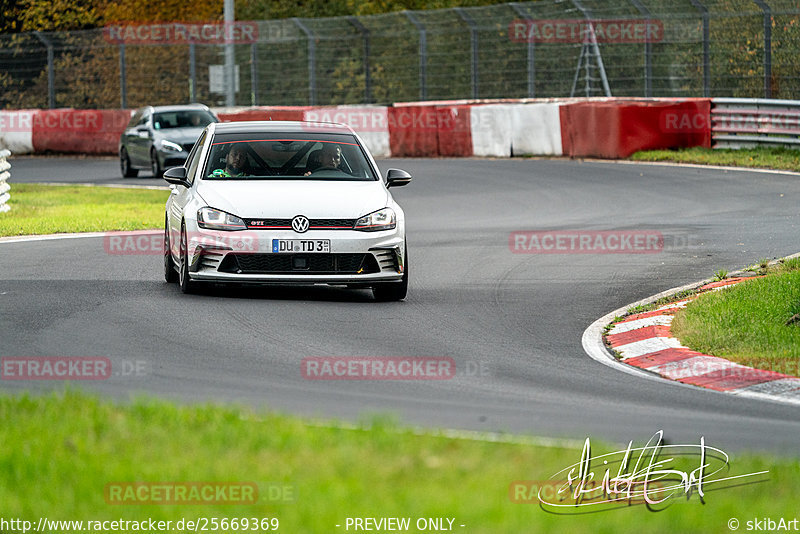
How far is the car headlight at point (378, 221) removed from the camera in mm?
11875

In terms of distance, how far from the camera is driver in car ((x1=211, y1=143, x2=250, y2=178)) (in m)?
12.7

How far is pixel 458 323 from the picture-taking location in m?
11.0

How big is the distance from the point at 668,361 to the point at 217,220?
410cm

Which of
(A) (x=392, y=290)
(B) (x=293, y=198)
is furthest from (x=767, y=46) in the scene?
(B) (x=293, y=198)

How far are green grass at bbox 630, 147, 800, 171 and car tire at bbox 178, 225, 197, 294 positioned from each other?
15040 mm

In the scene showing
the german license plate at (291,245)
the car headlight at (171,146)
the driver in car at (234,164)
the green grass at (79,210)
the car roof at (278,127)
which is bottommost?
the green grass at (79,210)

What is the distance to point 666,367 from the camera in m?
9.43

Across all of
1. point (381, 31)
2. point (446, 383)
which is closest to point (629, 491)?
point (446, 383)

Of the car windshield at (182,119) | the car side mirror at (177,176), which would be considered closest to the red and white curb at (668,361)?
the car side mirror at (177,176)

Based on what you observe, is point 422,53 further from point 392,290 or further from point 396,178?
point 392,290

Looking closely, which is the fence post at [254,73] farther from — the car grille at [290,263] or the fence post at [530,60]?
the car grille at [290,263]

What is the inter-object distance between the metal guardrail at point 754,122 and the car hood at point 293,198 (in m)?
15.0

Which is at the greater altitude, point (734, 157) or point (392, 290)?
point (734, 157)

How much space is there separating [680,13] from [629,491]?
24626 millimetres
